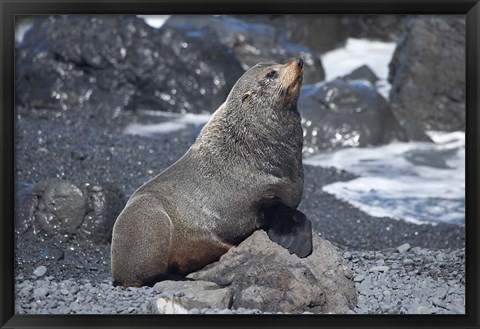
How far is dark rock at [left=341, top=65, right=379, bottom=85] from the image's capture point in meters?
19.4

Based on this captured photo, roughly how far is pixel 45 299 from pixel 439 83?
40.8 ft

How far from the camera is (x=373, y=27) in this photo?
23.1m

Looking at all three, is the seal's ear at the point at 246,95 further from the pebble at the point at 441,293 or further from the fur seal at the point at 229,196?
the pebble at the point at 441,293

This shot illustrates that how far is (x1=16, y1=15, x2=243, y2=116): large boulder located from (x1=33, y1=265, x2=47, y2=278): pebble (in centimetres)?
831

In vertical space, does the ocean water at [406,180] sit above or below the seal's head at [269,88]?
below

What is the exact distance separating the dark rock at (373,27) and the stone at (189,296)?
669 inches

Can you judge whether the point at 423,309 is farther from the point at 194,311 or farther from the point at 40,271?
the point at 40,271

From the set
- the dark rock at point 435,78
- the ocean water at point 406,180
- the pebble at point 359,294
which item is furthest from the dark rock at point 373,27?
the pebble at point 359,294

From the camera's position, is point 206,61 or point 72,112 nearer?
point 72,112

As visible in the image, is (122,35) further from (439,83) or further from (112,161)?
(439,83)

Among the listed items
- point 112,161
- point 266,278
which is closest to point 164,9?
point 266,278

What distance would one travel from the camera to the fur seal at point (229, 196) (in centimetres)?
691

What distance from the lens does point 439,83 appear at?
17.8m

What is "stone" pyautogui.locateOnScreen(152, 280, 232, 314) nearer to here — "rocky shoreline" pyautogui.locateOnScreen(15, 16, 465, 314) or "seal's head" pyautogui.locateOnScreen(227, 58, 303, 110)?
"rocky shoreline" pyautogui.locateOnScreen(15, 16, 465, 314)
